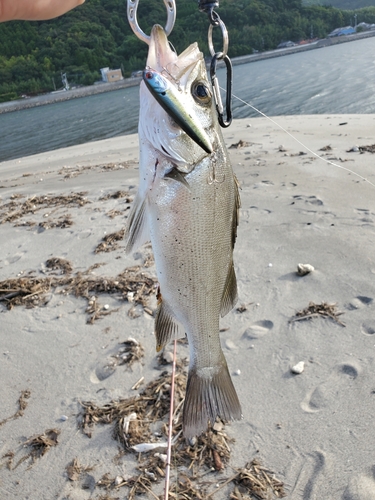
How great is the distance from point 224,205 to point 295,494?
2.04 meters

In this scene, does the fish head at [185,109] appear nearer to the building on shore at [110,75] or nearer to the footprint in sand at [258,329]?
the footprint in sand at [258,329]

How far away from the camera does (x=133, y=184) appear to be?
958cm

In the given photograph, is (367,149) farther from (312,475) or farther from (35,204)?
(312,475)

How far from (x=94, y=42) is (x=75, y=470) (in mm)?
78406

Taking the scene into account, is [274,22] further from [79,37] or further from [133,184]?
[133,184]

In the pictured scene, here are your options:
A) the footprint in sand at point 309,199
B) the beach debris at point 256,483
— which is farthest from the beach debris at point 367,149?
the beach debris at point 256,483

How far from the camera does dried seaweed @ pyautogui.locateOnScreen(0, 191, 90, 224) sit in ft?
27.2

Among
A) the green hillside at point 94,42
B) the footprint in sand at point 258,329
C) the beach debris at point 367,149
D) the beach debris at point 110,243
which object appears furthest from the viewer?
the green hillside at point 94,42

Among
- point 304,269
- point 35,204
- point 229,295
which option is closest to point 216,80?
point 229,295

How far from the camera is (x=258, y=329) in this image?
163 inches


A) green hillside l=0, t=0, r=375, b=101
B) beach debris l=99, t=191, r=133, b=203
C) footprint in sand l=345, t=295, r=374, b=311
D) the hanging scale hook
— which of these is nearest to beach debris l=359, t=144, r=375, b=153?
beach debris l=99, t=191, r=133, b=203

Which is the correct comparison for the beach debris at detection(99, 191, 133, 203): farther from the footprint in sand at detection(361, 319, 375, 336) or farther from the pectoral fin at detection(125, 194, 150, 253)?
the pectoral fin at detection(125, 194, 150, 253)

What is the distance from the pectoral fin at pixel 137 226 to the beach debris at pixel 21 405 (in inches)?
91.2

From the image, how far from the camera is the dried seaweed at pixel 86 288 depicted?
15.9 ft
